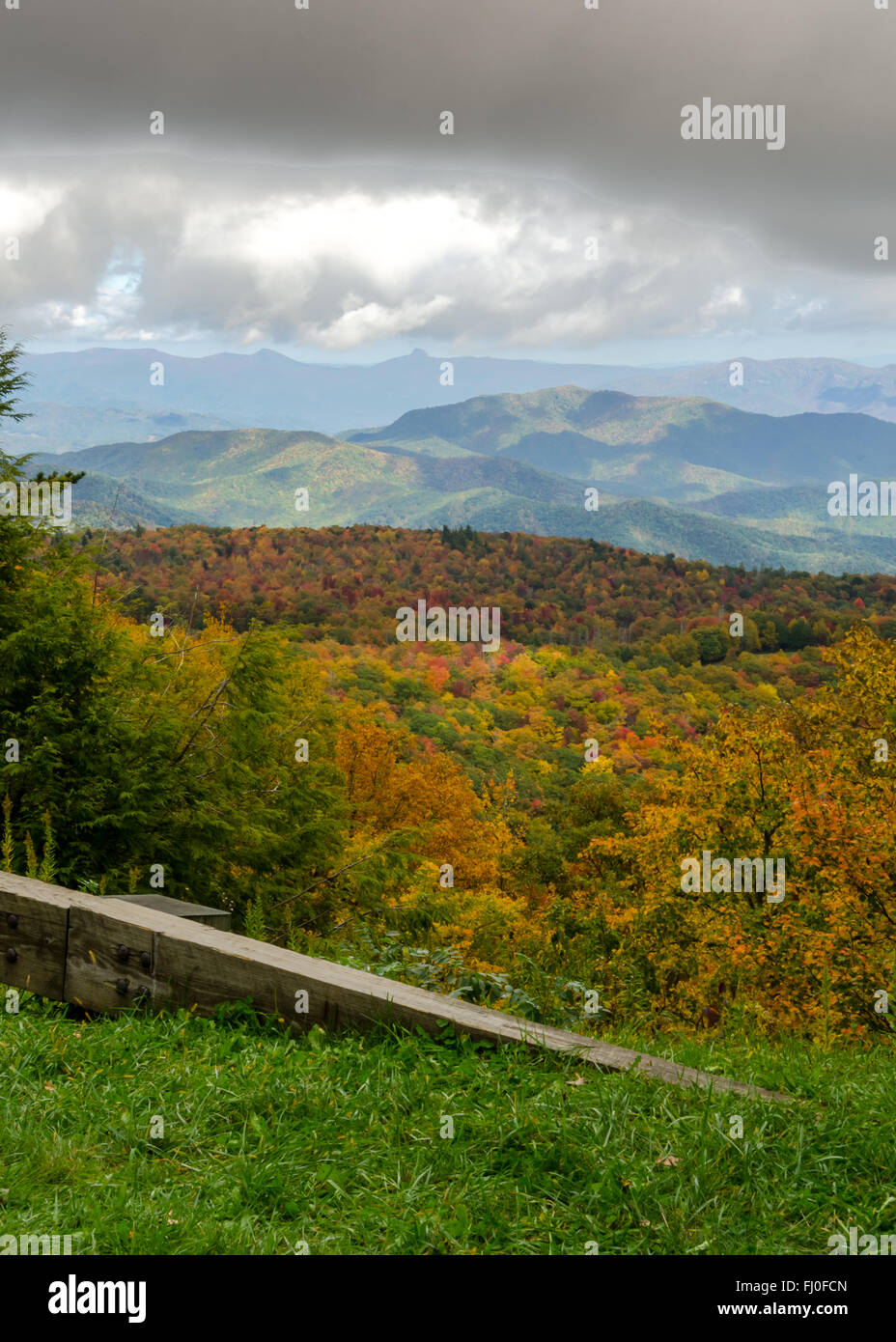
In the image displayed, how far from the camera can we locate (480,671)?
90.7m

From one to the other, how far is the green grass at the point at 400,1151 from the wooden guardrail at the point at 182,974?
10 centimetres

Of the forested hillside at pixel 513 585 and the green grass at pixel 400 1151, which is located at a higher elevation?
the forested hillside at pixel 513 585

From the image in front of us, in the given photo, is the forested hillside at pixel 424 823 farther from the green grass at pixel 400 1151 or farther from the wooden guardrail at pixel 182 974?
the green grass at pixel 400 1151

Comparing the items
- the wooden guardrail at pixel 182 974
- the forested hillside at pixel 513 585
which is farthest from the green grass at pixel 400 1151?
the forested hillside at pixel 513 585

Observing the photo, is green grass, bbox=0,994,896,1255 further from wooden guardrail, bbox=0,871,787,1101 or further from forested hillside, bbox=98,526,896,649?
forested hillside, bbox=98,526,896,649

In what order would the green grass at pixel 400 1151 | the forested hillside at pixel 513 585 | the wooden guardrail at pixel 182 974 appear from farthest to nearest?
1. the forested hillside at pixel 513 585
2. the wooden guardrail at pixel 182 974
3. the green grass at pixel 400 1151

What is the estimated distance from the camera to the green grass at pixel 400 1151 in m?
2.40

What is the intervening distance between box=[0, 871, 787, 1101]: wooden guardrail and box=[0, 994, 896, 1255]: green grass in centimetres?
10

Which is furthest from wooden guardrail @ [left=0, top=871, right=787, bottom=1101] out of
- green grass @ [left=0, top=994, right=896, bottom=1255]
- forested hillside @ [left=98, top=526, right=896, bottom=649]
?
forested hillside @ [left=98, top=526, right=896, bottom=649]

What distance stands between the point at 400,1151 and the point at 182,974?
1.16 meters

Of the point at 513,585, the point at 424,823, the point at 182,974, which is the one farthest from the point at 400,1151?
the point at 513,585

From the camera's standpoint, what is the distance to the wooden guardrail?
3.43 meters

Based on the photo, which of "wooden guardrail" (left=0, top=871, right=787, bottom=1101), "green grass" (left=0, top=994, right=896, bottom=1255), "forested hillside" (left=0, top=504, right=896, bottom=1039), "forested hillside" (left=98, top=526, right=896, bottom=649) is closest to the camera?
"green grass" (left=0, top=994, right=896, bottom=1255)
